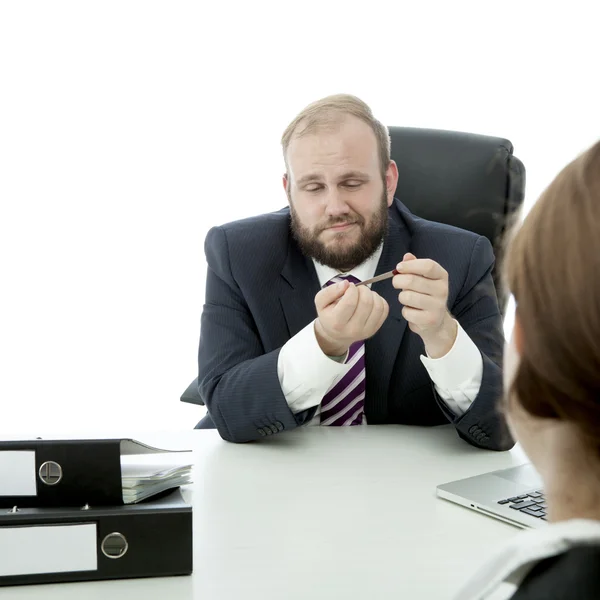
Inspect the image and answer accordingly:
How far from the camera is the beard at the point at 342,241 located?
1827 mm

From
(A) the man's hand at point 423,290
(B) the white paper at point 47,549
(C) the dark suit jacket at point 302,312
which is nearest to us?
(B) the white paper at point 47,549

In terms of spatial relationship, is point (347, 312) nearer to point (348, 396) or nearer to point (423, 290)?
point (423, 290)

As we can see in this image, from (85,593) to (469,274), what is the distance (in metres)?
1.22

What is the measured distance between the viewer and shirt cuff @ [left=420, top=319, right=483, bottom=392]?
5.05 feet

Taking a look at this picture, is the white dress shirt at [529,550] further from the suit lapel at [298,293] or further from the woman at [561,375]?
the suit lapel at [298,293]

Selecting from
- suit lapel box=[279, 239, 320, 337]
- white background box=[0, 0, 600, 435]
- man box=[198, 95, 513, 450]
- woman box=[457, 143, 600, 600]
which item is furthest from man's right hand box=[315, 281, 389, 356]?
white background box=[0, 0, 600, 435]

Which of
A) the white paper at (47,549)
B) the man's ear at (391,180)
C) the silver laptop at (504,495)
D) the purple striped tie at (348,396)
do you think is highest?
the man's ear at (391,180)

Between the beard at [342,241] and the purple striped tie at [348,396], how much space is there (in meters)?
0.22

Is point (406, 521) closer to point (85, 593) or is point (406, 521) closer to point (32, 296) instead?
point (85, 593)

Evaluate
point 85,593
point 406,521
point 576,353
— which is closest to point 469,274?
point 406,521

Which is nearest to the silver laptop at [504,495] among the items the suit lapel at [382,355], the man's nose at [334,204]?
the suit lapel at [382,355]

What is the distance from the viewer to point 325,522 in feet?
3.71

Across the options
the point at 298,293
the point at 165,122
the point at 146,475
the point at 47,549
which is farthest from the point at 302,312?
the point at 165,122

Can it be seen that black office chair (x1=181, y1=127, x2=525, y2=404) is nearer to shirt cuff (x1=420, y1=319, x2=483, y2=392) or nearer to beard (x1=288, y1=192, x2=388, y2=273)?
beard (x1=288, y1=192, x2=388, y2=273)
